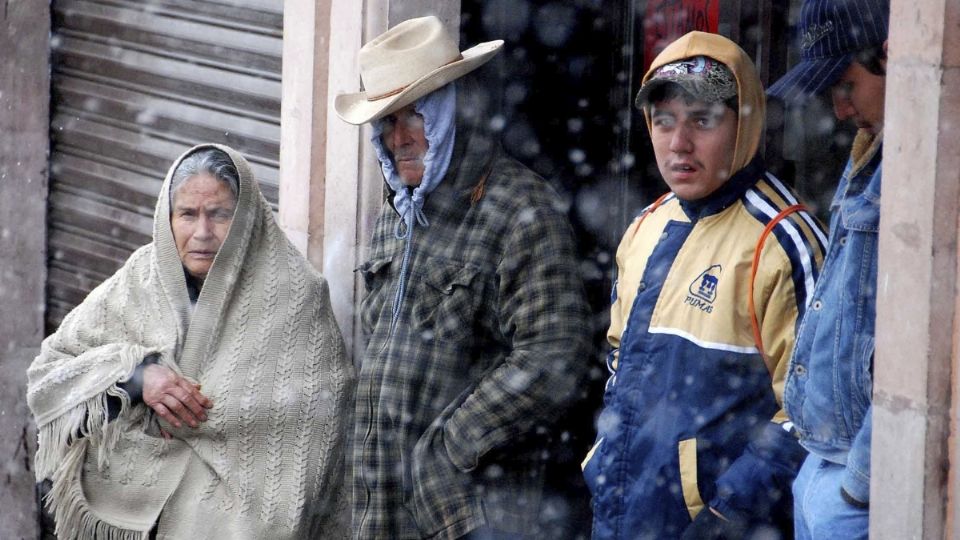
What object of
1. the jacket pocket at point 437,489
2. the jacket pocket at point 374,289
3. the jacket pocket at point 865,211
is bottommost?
the jacket pocket at point 437,489

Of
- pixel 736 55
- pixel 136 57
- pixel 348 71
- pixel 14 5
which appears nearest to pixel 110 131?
pixel 136 57

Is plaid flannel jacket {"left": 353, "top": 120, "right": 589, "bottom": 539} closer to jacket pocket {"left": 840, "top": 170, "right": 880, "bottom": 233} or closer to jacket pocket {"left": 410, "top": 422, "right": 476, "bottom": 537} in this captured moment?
jacket pocket {"left": 410, "top": 422, "right": 476, "bottom": 537}

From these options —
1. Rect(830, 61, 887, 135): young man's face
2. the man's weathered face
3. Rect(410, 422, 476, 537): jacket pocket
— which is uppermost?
Rect(830, 61, 887, 135): young man's face

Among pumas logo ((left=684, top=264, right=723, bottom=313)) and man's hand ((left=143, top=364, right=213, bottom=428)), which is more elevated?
pumas logo ((left=684, top=264, right=723, bottom=313))

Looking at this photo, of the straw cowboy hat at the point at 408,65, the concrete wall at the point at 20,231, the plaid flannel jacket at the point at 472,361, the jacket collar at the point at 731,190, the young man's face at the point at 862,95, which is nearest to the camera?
the young man's face at the point at 862,95

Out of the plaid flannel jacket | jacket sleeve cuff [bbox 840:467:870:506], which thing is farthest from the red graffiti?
jacket sleeve cuff [bbox 840:467:870:506]

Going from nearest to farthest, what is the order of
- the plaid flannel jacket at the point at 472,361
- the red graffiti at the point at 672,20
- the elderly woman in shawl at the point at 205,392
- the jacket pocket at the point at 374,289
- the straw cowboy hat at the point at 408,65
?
the plaid flannel jacket at the point at 472,361 < the straw cowboy hat at the point at 408,65 < the jacket pocket at the point at 374,289 < the elderly woman in shawl at the point at 205,392 < the red graffiti at the point at 672,20

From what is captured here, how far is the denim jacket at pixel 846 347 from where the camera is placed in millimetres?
2953

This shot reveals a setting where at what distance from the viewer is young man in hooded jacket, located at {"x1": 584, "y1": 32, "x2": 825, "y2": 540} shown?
11.0 feet

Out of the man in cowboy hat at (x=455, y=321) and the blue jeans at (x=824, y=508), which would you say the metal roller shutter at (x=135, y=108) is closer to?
the man in cowboy hat at (x=455, y=321)

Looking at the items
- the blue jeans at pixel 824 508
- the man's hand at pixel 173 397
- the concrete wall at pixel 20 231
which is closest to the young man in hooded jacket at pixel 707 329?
the blue jeans at pixel 824 508

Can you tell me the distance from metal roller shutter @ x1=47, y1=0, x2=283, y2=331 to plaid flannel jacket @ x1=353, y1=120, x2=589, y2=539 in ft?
5.48

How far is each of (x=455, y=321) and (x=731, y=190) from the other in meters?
0.97

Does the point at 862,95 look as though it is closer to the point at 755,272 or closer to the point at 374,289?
the point at 755,272
